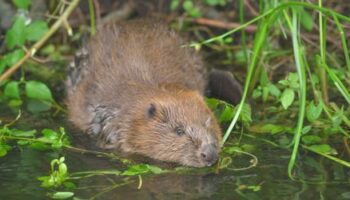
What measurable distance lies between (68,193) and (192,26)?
13.0 feet

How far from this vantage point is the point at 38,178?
5.13 m

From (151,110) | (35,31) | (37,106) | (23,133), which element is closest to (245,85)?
(151,110)

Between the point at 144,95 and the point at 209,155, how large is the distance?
83cm

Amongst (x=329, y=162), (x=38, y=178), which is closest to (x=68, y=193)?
(x=38, y=178)

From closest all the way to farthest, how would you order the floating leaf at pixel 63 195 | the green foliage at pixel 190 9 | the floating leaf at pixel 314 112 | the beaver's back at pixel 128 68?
the floating leaf at pixel 63 195 < the floating leaf at pixel 314 112 < the beaver's back at pixel 128 68 < the green foliage at pixel 190 9

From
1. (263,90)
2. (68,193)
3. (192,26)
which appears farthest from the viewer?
(192,26)

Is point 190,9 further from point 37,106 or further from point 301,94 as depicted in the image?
point 301,94

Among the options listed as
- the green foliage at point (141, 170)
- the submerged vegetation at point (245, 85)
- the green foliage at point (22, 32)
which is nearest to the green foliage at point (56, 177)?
the submerged vegetation at point (245, 85)

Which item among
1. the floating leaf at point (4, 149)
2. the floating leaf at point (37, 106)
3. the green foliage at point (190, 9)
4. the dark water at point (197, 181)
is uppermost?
the green foliage at point (190, 9)

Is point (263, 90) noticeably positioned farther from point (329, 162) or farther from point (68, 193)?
point (68, 193)

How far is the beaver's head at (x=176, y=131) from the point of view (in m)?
5.42

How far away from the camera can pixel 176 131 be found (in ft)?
18.4

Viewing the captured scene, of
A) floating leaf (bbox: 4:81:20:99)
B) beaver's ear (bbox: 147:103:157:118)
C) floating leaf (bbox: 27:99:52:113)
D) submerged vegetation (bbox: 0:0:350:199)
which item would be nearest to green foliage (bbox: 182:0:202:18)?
submerged vegetation (bbox: 0:0:350:199)

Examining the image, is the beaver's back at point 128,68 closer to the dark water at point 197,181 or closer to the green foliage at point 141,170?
the dark water at point 197,181
